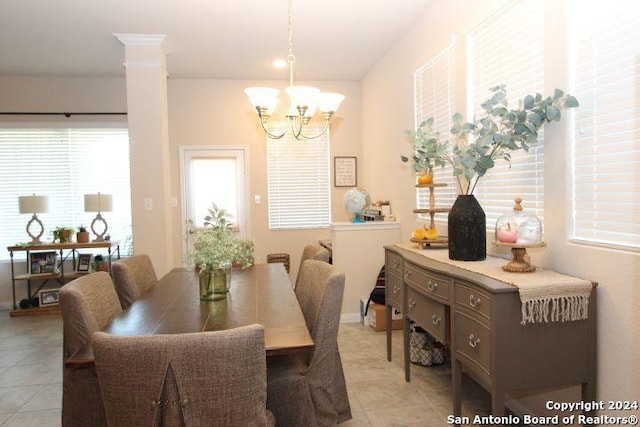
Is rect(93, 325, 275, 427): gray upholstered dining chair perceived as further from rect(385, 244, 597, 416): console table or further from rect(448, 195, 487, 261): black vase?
rect(448, 195, 487, 261): black vase

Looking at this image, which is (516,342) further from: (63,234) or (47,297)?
(47,297)

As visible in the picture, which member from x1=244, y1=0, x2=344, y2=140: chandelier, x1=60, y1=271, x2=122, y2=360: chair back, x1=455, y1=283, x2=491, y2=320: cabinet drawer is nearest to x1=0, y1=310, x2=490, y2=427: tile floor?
x1=455, y1=283, x2=491, y2=320: cabinet drawer

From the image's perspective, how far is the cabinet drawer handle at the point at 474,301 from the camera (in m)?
1.87

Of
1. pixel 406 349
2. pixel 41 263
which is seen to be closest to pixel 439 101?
pixel 406 349

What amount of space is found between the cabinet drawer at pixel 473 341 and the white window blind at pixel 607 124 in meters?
0.61

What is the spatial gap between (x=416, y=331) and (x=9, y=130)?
523 centimetres

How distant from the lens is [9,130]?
16.6 feet

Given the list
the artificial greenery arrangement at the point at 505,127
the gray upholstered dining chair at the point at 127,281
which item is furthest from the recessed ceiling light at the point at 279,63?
the gray upholstered dining chair at the point at 127,281

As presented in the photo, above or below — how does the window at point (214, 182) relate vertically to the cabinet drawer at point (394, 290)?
above

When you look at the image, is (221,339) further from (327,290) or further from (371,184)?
(371,184)

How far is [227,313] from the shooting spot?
1912mm

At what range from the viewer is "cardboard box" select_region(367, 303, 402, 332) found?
12.8 feet

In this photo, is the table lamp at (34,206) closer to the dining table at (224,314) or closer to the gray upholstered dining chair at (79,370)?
the dining table at (224,314)

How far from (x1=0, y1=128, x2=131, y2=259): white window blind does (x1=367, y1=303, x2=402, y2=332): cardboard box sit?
3271 millimetres
